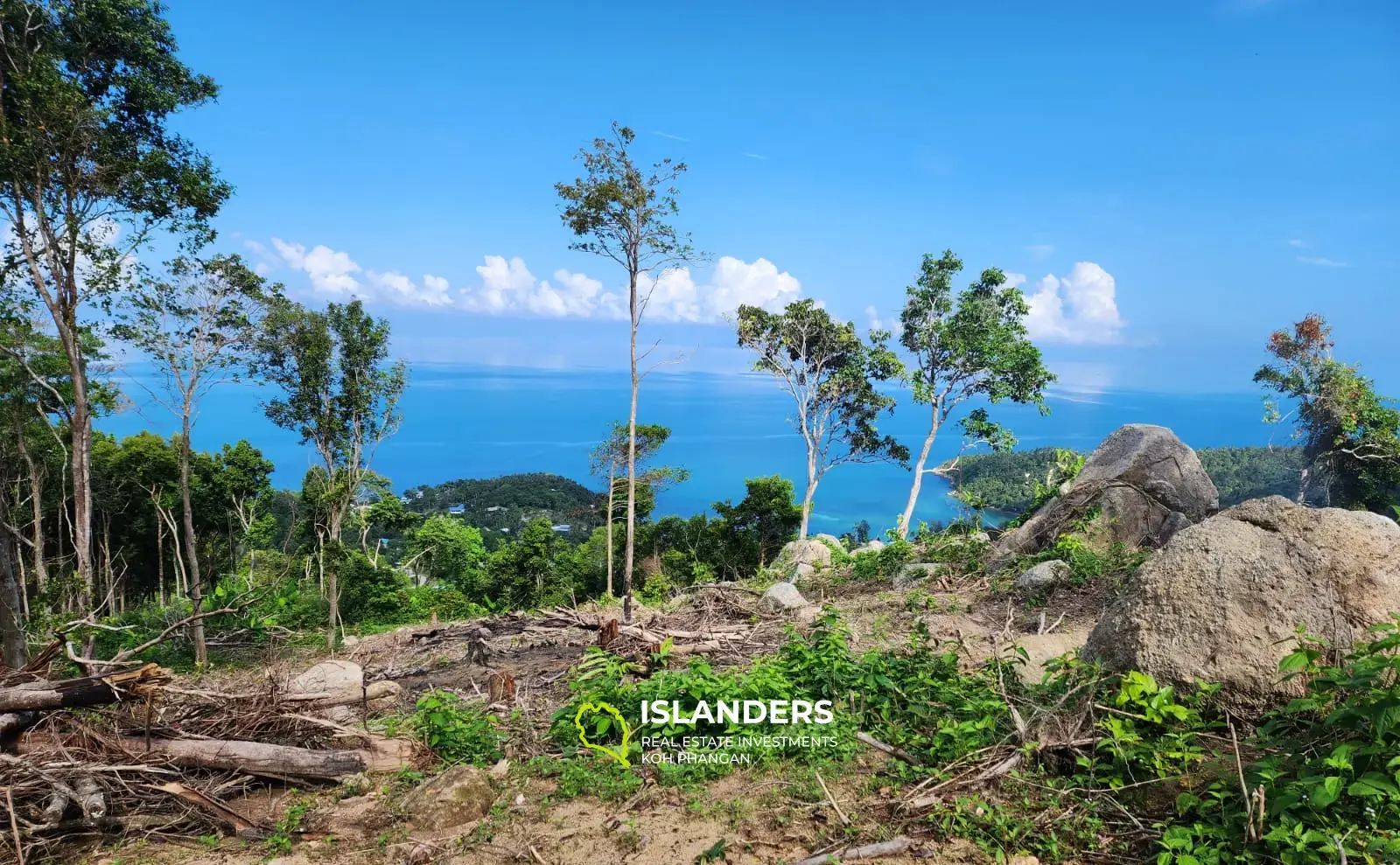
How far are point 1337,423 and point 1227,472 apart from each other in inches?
465

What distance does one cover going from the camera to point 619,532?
24.1 meters

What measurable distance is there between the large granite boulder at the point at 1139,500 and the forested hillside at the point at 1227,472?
11779 mm

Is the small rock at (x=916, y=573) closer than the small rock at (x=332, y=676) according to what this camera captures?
No

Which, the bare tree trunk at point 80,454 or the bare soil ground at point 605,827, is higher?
the bare tree trunk at point 80,454

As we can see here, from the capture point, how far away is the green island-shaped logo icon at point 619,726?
4.64 metres

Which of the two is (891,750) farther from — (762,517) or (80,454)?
(762,517)

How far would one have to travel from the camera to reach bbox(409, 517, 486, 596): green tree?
83.0ft

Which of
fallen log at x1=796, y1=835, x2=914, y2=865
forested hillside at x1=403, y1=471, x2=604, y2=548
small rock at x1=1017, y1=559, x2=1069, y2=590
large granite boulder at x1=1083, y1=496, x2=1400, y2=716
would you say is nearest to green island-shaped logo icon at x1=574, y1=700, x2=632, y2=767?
fallen log at x1=796, y1=835, x2=914, y2=865

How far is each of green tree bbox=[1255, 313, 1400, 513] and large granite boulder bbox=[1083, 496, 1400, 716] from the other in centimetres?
1993

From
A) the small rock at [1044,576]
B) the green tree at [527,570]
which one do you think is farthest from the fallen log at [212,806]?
the green tree at [527,570]

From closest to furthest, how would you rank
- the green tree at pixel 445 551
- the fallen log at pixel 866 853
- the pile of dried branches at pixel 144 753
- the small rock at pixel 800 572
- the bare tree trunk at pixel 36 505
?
the fallen log at pixel 866 853 → the pile of dried branches at pixel 144 753 → the small rock at pixel 800 572 → the bare tree trunk at pixel 36 505 → the green tree at pixel 445 551

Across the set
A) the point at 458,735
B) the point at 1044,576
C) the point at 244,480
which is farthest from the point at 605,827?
the point at 244,480

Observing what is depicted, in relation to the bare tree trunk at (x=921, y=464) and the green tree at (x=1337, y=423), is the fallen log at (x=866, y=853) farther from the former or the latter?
the green tree at (x=1337, y=423)

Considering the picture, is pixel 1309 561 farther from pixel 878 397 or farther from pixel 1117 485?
pixel 878 397
